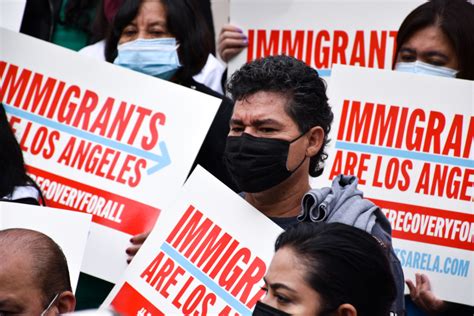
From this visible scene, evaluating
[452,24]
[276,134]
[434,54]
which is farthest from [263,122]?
[452,24]

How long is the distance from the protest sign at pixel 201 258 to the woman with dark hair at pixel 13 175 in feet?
2.73

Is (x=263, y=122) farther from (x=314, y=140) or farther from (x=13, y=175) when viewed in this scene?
(x=13, y=175)

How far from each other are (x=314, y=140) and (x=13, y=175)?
1.63 m

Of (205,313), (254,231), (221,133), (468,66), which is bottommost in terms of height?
(205,313)

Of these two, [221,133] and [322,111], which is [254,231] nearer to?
[322,111]

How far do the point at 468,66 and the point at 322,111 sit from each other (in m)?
1.06

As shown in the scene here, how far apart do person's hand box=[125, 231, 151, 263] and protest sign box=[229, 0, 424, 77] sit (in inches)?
52.4

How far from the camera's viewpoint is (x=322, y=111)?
466cm

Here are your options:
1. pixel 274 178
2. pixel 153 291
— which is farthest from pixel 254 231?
pixel 153 291

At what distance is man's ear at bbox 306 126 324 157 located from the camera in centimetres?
458

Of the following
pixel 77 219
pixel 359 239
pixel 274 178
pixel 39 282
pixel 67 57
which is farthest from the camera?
pixel 67 57

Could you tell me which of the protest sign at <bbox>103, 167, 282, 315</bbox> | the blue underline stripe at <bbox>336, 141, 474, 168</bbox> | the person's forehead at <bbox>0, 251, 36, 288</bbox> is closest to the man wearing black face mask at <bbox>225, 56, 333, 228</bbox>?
the protest sign at <bbox>103, 167, 282, 315</bbox>

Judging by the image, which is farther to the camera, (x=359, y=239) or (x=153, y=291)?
(x=153, y=291)

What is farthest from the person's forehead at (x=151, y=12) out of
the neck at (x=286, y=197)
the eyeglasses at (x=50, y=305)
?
the eyeglasses at (x=50, y=305)
